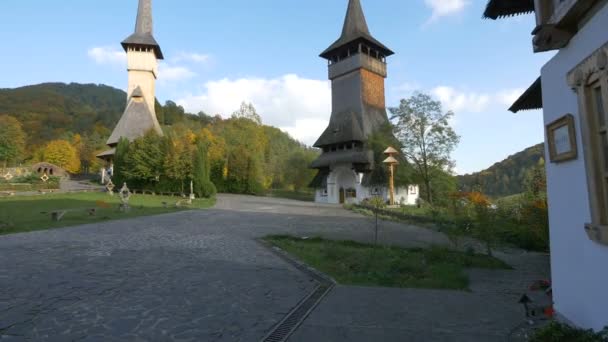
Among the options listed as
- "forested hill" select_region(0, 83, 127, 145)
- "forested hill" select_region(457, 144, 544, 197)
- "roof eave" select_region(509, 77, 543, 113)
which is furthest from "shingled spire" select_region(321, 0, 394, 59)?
"forested hill" select_region(0, 83, 127, 145)

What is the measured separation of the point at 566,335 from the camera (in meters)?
3.27

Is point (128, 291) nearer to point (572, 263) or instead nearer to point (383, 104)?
point (572, 263)

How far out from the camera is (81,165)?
70.9 meters

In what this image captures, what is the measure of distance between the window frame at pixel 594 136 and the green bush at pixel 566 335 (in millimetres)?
858

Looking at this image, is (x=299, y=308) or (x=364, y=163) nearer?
(x=299, y=308)

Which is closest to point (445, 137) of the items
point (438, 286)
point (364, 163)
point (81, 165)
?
point (364, 163)

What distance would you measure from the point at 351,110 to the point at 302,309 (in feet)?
107

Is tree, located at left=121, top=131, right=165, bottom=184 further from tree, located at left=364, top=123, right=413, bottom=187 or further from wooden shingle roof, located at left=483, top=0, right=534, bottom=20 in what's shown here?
wooden shingle roof, located at left=483, top=0, right=534, bottom=20

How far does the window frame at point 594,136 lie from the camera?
3281 millimetres

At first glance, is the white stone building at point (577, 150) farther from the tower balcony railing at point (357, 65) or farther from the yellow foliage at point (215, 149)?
the yellow foliage at point (215, 149)

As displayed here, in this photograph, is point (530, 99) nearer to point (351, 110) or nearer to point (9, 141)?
point (351, 110)

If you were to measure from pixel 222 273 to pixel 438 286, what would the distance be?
420cm

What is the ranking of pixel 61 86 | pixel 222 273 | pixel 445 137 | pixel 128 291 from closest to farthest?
1. pixel 128 291
2. pixel 222 273
3. pixel 445 137
4. pixel 61 86

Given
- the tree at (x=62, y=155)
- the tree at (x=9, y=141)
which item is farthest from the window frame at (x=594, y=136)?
the tree at (x=62, y=155)
